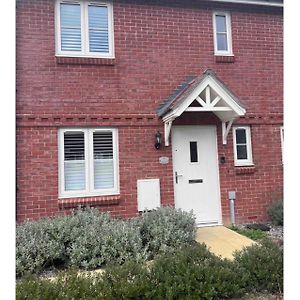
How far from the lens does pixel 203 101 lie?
6703mm

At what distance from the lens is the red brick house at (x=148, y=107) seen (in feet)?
21.7

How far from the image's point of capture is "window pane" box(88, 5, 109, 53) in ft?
23.1

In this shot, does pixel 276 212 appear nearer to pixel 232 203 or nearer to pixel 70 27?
pixel 232 203

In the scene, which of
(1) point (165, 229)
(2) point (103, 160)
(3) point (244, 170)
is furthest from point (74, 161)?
(3) point (244, 170)

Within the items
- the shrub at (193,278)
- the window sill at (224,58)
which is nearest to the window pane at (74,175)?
the shrub at (193,278)

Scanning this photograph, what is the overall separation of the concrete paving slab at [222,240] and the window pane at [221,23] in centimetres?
516

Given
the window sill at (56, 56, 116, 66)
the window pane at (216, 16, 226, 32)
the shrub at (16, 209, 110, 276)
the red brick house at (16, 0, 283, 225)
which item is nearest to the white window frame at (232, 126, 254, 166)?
the red brick house at (16, 0, 283, 225)

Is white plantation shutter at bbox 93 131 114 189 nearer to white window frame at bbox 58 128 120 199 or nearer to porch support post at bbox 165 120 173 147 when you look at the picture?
white window frame at bbox 58 128 120 199

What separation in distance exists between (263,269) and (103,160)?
4.24 m

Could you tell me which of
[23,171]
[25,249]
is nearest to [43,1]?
[23,171]

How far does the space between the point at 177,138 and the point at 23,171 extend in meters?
3.64

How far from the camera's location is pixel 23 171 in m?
6.41

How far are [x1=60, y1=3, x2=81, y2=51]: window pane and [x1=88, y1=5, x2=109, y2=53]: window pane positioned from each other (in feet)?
0.92

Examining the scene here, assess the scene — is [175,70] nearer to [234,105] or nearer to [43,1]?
[234,105]
